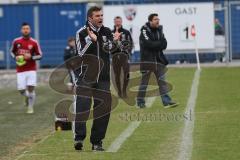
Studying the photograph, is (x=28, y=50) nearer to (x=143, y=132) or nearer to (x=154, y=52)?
(x=154, y=52)

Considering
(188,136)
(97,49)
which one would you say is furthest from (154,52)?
(97,49)

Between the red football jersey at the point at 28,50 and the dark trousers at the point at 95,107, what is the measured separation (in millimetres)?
6860

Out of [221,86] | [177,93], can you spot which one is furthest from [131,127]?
[221,86]

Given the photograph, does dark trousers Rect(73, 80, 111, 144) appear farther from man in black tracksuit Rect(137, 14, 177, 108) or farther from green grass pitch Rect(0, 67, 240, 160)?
man in black tracksuit Rect(137, 14, 177, 108)

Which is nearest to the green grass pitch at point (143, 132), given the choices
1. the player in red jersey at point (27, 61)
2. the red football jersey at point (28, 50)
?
the player in red jersey at point (27, 61)

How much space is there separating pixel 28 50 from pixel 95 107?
699cm

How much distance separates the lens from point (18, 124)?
15375mm

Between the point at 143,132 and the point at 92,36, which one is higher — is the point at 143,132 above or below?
below

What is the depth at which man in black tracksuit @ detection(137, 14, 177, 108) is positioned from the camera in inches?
665

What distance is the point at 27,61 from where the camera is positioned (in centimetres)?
1767

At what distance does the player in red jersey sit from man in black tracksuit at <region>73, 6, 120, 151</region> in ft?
22.3

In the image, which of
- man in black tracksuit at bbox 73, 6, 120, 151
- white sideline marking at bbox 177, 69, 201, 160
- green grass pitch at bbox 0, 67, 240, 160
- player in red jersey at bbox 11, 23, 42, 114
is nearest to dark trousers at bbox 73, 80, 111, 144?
man in black tracksuit at bbox 73, 6, 120, 151

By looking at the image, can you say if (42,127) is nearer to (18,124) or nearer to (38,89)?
(18,124)

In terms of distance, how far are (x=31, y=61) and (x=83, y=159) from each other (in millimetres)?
7965
